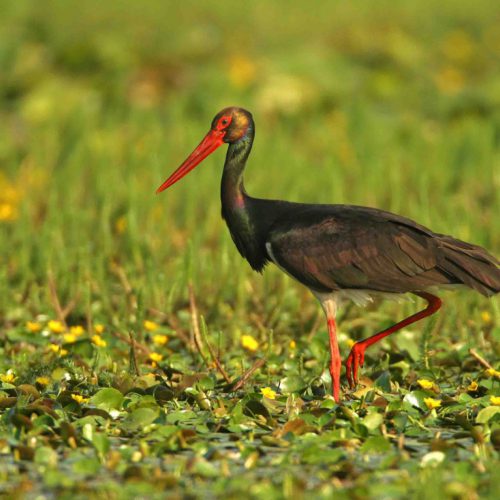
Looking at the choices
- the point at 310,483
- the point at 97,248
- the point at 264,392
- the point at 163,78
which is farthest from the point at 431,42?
the point at 310,483

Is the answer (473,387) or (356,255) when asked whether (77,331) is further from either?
(473,387)

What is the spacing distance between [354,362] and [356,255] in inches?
20.7

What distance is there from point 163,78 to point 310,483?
904 centimetres

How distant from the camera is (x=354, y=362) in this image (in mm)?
5840

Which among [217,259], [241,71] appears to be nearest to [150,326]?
[217,259]

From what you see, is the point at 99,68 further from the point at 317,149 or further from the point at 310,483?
the point at 310,483

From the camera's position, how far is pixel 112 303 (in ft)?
22.6

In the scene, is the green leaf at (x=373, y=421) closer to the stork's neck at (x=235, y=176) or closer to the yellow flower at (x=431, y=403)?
the yellow flower at (x=431, y=403)

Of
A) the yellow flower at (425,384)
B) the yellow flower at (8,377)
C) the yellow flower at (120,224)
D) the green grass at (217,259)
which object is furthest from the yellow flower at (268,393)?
the yellow flower at (120,224)

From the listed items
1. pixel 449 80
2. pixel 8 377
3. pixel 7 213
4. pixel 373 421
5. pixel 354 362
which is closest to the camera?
pixel 373 421

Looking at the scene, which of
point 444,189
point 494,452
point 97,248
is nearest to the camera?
point 494,452

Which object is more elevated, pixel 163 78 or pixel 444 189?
pixel 163 78

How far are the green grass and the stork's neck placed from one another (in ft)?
2.18

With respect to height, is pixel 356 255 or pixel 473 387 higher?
pixel 356 255
